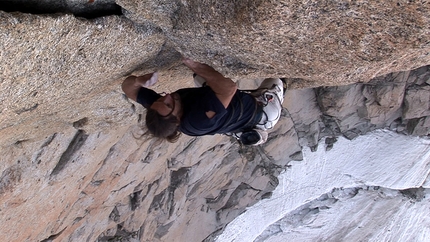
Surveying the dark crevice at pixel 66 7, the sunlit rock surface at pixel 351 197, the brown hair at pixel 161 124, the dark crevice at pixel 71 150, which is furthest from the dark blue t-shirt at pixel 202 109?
the sunlit rock surface at pixel 351 197

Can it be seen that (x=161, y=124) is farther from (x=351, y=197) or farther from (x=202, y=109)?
(x=351, y=197)

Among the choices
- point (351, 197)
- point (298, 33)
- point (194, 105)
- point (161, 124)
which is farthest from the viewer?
point (351, 197)

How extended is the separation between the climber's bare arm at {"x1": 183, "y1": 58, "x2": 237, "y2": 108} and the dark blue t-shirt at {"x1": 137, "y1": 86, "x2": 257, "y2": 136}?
0.11ft

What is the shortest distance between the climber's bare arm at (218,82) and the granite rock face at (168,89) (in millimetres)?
90

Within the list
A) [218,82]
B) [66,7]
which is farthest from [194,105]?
[66,7]

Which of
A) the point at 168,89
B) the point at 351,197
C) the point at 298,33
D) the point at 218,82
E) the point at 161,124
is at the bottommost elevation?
the point at 351,197

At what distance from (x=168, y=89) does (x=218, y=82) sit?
1120 mm

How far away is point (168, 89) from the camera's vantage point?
3646 millimetres

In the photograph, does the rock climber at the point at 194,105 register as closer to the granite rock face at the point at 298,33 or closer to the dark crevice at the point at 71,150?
the granite rock face at the point at 298,33

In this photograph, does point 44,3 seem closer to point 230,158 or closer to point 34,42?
point 34,42

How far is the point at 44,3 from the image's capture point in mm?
2041

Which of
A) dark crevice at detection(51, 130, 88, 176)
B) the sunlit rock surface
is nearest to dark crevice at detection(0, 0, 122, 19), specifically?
dark crevice at detection(51, 130, 88, 176)

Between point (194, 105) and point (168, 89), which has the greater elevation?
point (194, 105)

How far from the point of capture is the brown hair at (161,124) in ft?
8.13
